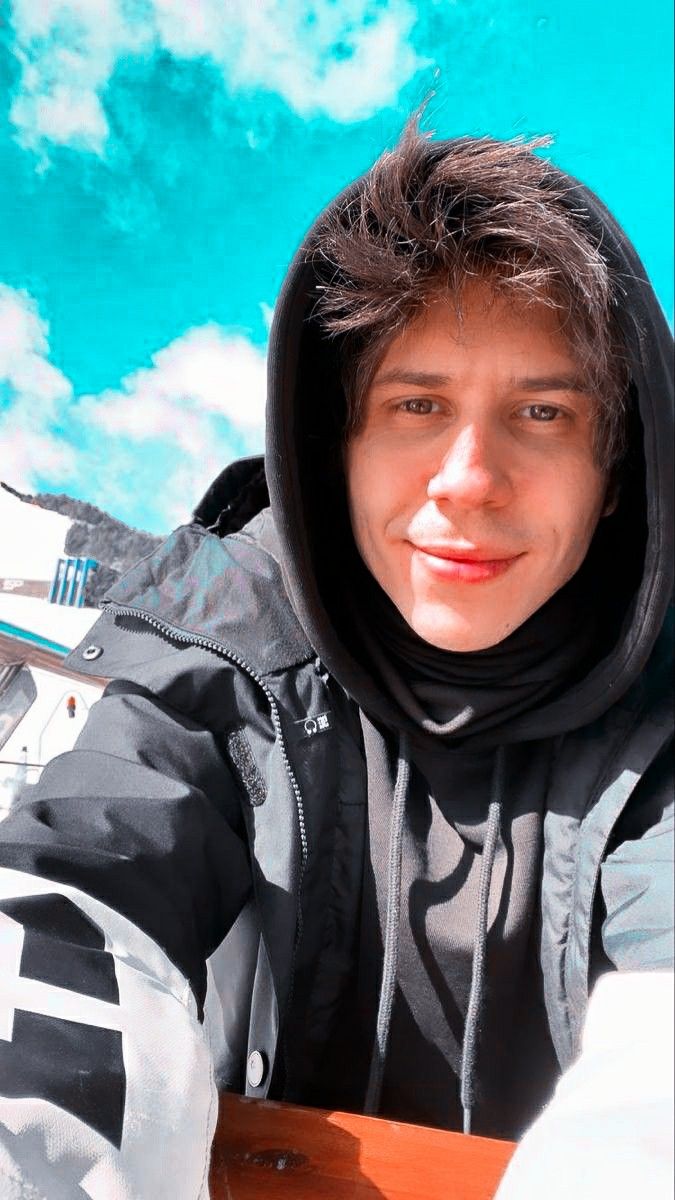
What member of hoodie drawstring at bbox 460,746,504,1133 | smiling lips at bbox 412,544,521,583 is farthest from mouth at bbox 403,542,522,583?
hoodie drawstring at bbox 460,746,504,1133

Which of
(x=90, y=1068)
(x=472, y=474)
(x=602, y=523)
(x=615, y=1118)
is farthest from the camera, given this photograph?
(x=602, y=523)

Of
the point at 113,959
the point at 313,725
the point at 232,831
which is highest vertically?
the point at 313,725

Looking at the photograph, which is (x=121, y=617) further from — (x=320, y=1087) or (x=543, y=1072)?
(x=543, y=1072)

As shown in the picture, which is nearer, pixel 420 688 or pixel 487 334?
pixel 487 334

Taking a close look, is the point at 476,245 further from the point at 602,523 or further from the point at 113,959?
the point at 113,959

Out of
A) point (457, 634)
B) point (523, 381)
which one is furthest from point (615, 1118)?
point (523, 381)

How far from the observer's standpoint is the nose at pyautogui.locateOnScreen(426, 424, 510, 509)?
2.35 feet

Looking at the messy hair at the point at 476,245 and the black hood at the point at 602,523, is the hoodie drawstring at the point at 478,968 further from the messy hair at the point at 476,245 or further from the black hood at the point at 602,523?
the messy hair at the point at 476,245

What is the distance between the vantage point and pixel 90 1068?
463mm

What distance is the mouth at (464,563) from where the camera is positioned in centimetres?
75

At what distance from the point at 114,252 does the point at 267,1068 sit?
84 centimetres

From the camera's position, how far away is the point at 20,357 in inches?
32.3

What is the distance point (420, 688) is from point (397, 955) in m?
0.26

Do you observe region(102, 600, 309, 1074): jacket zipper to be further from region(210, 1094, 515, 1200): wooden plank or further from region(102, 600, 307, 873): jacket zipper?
region(210, 1094, 515, 1200): wooden plank
